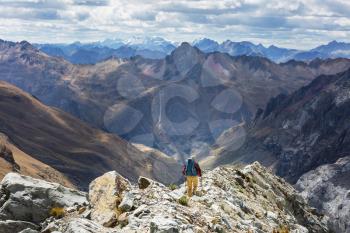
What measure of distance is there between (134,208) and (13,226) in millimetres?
6989

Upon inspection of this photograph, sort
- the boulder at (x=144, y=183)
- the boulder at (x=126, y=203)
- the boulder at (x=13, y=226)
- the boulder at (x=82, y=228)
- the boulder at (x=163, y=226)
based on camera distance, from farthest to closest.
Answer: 1. the boulder at (x=144, y=183)
2. the boulder at (x=13, y=226)
3. the boulder at (x=126, y=203)
4. the boulder at (x=82, y=228)
5. the boulder at (x=163, y=226)

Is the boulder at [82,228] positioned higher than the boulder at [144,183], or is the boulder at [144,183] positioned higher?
the boulder at [82,228]

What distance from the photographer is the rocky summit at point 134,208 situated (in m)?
23.0

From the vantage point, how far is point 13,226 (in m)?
27.7

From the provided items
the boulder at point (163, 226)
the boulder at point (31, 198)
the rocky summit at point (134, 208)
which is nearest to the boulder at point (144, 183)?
the rocky summit at point (134, 208)

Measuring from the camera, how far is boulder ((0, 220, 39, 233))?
27344 millimetres

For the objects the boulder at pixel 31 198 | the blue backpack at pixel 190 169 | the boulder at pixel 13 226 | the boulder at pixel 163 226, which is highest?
the boulder at pixel 163 226

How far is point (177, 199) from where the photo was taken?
2755 centimetres

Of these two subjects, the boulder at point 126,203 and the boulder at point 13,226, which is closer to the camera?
the boulder at point 126,203

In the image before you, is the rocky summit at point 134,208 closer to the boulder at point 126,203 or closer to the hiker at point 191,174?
the boulder at point 126,203

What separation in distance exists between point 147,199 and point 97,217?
2.61 metres

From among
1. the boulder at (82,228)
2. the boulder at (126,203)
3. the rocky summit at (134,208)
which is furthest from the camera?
the boulder at (126,203)

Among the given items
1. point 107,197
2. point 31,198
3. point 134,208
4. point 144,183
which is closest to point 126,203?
point 134,208

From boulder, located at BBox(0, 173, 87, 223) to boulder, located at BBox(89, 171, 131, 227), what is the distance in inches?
67.1
